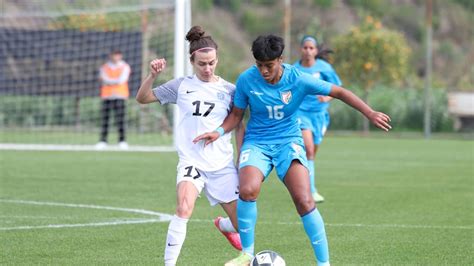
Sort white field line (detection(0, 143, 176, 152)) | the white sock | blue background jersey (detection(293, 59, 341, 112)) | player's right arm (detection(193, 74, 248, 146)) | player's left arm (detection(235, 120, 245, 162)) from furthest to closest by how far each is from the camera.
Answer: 1. white field line (detection(0, 143, 176, 152))
2. blue background jersey (detection(293, 59, 341, 112))
3. the white sock
4. player's left arm (detection(235, 120, 245, 162))
5. player's right arm (detection(193, 74, 248, 146))

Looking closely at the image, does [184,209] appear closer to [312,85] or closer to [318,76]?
[312,85]

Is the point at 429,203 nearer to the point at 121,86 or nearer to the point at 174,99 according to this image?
the point at 174,99

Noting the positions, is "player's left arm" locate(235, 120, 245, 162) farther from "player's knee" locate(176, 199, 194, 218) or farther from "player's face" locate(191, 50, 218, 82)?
"player's knee" locate(176, 199, 194, 218)

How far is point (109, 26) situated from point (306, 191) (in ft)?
81.8

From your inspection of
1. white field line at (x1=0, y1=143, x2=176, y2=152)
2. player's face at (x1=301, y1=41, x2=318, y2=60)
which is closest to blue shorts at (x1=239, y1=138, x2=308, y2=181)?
player's face at (x1=301, y1=41, x2=318, y2=60)

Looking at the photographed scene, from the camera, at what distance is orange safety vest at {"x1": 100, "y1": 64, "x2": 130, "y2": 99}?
77.0ft

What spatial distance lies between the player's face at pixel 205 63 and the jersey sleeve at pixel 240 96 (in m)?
0.23

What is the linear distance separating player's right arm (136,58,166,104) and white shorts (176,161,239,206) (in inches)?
23.5

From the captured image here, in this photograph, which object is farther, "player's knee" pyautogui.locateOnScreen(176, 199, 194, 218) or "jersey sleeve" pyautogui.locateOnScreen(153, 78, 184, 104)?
"jersey sleeve" pyautogui.locateOnScreen(153, 78, 184, 104)

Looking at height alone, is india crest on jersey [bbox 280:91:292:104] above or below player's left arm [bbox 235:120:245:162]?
above

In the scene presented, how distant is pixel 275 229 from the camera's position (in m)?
10.2

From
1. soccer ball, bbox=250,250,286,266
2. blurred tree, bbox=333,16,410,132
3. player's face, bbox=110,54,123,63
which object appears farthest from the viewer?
blurred tree, bbox=333,16,410,132

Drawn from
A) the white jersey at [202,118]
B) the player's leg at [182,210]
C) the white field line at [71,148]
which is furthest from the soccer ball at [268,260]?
the white field line at [71,148]

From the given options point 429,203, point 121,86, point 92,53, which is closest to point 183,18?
point 121,86
